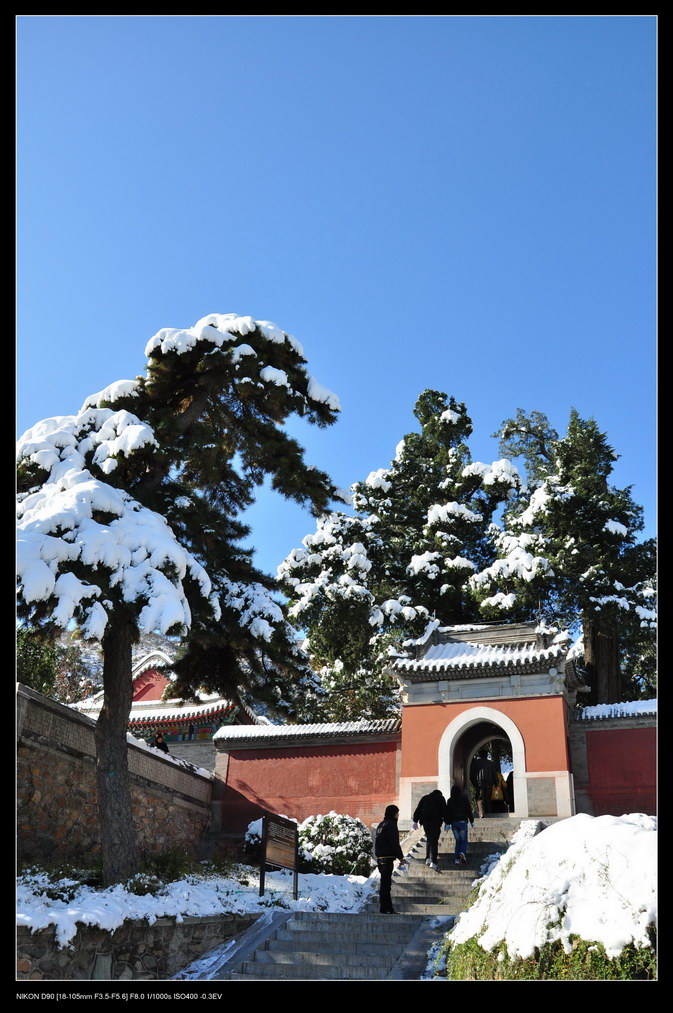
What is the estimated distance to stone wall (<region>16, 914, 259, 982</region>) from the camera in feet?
22.7

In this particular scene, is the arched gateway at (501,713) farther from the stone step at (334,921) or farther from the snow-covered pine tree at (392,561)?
the stone step at (334,921)

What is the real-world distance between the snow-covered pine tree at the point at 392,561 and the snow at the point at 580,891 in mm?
10994

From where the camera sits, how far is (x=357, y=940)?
327 inches

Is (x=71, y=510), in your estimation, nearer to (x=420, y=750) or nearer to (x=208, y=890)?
(x=208, y=890)

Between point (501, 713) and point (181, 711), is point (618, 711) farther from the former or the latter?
point (181, 711)

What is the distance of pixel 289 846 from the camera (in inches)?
405

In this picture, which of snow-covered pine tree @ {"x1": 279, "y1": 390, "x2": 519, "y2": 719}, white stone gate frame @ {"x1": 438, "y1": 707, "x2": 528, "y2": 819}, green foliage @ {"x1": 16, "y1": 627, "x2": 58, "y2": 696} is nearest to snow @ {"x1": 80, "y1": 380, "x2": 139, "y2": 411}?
green foliage @ {"x1": 16, "y1": 627, "x2": 58, "y2": 696}

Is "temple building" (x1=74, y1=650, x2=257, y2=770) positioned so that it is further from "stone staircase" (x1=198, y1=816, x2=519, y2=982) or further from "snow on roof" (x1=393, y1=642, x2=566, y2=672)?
"stone staircase" (x1=198, y1=816, x2=519, y2=982)

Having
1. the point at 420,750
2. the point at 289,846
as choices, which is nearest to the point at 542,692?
the point at 420,750

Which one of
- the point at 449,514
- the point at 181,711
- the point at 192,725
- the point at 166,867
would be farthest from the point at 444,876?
the point at 449,514

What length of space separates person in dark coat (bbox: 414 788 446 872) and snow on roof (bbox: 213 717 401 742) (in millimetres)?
3897

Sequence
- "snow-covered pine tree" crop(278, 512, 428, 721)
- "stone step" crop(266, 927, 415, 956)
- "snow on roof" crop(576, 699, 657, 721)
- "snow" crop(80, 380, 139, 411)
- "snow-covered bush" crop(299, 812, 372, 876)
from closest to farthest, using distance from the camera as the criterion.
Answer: "stone step" crop(266, 927, 415, 956) < "snow" crop(80, 380, 139, 411) < "snow-covered bush" crop(299, 812, 372, 876) < "snow on roof" crop(576, 699, 657, 721) < "snow-covered pine tree" crop(278, 512, 428, 721)
